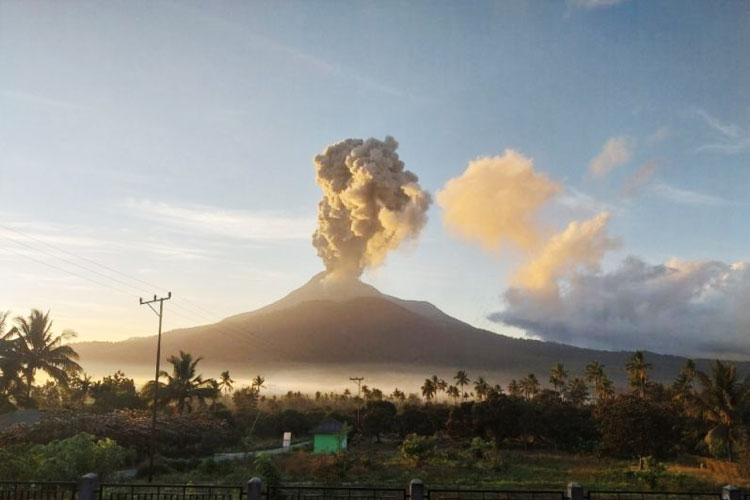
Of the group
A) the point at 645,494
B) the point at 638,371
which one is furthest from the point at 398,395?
the point at 645,494

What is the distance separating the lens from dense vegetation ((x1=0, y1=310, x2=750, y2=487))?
3469cm

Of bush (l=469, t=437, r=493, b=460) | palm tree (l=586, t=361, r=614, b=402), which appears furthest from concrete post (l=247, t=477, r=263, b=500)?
palm tree (l=586, t=361, r=614, b=402)

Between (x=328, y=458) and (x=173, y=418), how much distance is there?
2152cm

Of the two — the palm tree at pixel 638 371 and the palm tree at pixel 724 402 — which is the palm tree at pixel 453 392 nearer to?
the palm tree at pixel 638 371

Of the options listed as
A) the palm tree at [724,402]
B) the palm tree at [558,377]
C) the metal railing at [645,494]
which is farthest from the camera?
the palm tree at [558,377]

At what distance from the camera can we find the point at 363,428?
6675 centimetres

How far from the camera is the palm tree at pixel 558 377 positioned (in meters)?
99.0

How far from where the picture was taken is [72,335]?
183ft

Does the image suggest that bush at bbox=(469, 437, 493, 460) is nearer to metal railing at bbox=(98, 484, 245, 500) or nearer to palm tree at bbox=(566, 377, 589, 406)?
metal railing at bbox=(98, 484, 245, 500)

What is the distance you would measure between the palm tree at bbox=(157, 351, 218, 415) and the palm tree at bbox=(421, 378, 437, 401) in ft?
174

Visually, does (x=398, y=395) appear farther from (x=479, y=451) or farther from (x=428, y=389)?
(x=479, y=451)

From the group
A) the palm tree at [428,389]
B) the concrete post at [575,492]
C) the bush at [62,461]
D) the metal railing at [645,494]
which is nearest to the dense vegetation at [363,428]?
the bush at [62,461]

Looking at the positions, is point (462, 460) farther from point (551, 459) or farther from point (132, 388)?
point (132, 388)

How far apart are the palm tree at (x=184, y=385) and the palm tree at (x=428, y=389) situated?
53.0m
